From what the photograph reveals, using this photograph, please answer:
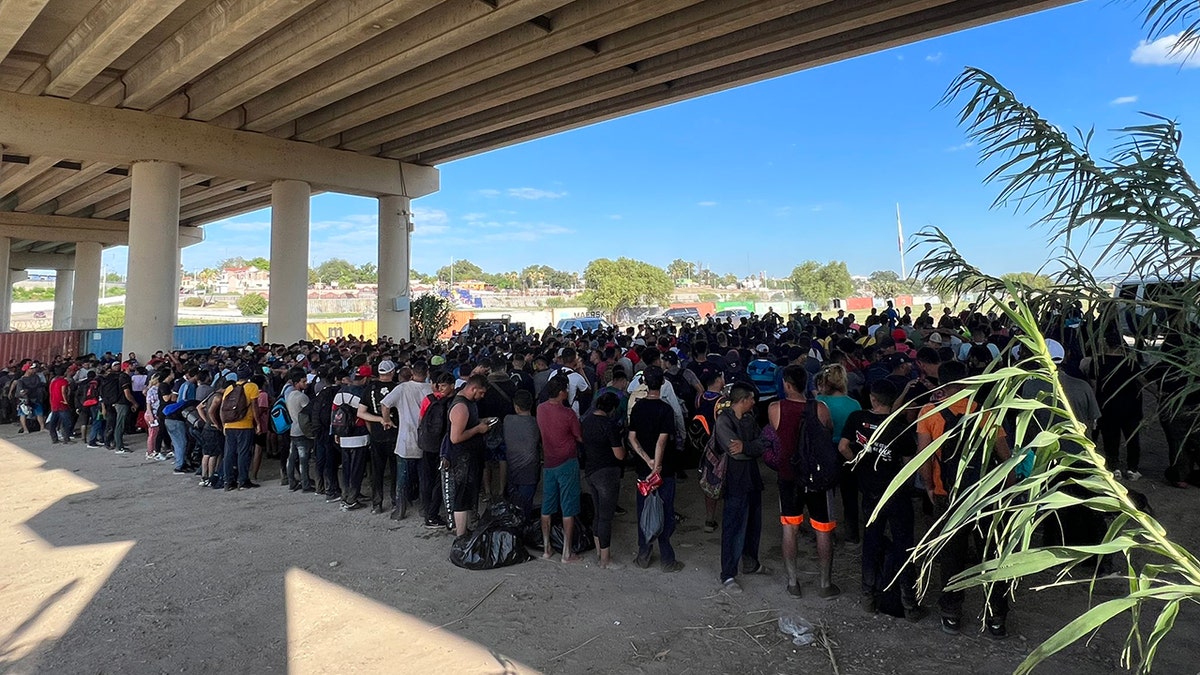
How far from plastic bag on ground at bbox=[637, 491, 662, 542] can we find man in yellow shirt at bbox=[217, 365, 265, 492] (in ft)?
19.1

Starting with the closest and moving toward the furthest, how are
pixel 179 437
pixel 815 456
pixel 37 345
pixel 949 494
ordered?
1. pixel 949 494
2. pixel 815 456
3. pixel 179 437
4. pixel 37 345

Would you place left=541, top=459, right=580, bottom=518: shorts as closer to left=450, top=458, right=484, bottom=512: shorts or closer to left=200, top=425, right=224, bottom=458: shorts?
left=450, top=458, right=484, bottom=512: shorts

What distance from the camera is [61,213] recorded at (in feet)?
99.9

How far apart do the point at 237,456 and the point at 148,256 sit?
1148 centimetres

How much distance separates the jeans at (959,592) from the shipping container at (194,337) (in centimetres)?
2654

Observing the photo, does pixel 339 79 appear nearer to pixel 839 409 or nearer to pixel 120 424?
pixel 120 424

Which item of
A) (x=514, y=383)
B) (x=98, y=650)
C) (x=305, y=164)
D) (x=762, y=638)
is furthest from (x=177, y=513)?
(x=305, y=164)

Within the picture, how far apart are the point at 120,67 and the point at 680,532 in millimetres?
17381

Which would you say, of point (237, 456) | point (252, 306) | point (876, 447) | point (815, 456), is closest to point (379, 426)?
point (237, 456)

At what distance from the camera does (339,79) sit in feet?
45.8

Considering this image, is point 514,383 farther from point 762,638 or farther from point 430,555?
point 762,638

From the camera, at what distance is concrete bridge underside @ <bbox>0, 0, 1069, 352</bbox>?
36.1 feet

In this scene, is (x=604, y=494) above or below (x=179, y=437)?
above

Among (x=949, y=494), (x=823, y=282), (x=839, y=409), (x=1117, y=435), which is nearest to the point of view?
(x=949, y=494)
